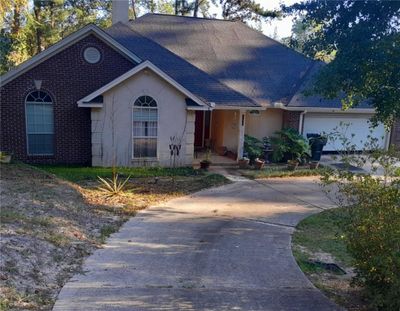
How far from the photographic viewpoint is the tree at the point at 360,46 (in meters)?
7.32

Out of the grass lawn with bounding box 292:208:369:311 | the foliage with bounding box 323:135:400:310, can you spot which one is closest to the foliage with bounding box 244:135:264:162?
the grass lawn with bounding box 292:208:369:311

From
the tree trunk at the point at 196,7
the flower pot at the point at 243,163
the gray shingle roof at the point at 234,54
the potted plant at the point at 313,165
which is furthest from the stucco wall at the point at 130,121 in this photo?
the tree trunk at the point at 196,7

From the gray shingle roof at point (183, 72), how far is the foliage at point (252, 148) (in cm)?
156

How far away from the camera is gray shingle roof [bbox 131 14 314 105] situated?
18330mm

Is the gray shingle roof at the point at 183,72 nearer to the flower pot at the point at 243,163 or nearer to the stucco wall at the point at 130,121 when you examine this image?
the stucco wall at the point at 130,121

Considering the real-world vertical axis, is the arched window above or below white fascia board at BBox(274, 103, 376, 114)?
below

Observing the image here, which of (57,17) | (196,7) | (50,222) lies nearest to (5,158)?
(50,222)

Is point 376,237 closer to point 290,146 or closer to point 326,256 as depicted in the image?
point 326,256

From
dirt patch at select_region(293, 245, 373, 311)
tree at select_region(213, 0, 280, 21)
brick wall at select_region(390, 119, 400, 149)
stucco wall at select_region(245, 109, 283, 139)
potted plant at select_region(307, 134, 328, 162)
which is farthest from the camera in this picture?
tree at select_region(213, 0, 280, 21)

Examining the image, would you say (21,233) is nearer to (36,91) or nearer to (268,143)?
(36,91)

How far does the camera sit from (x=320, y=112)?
18.5 m

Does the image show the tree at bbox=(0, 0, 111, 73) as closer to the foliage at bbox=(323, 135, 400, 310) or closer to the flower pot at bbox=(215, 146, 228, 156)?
the flower pot at bbox=(215, 146, 228, 156)

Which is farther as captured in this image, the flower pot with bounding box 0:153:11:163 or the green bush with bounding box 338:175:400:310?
the flower pot with bounding box 0:153:11:163

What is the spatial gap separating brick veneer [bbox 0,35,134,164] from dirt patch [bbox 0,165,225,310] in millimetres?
1768
